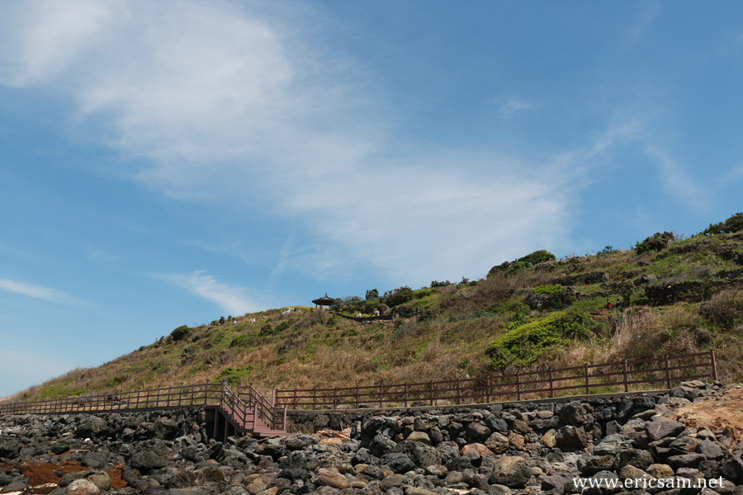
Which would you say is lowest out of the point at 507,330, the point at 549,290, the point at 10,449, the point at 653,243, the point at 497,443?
the point at 10,449

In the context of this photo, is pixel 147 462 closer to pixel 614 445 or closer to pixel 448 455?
pixel 448 455

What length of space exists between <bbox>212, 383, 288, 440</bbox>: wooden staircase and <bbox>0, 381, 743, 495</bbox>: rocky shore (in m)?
0.59

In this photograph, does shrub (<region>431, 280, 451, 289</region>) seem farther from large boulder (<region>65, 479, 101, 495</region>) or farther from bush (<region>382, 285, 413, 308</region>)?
large boulder (<region>65, 479, 101, 495</region>)

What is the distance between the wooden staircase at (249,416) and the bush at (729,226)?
40.3m

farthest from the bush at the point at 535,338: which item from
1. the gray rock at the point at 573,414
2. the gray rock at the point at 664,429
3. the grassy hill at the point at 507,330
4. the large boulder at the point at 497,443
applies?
the gray rock at the point at 664,429

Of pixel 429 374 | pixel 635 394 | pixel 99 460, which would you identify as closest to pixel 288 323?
pixel 429 374

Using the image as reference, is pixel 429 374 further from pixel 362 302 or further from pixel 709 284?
pixel 362 302

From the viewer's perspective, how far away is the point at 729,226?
1698 inches

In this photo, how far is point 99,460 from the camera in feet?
66.8

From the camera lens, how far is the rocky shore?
1138cm

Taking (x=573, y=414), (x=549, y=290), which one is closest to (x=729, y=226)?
(x=549, y=290)

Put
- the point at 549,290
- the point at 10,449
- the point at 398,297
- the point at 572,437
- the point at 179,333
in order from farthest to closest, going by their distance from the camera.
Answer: the point at 179,333, the point at 398,297, the point at 549,290, the point at 10,449, the point at 572,437

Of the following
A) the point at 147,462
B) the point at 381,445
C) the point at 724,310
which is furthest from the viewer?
the point at 724,310

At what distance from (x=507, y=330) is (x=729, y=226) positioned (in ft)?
91.5
